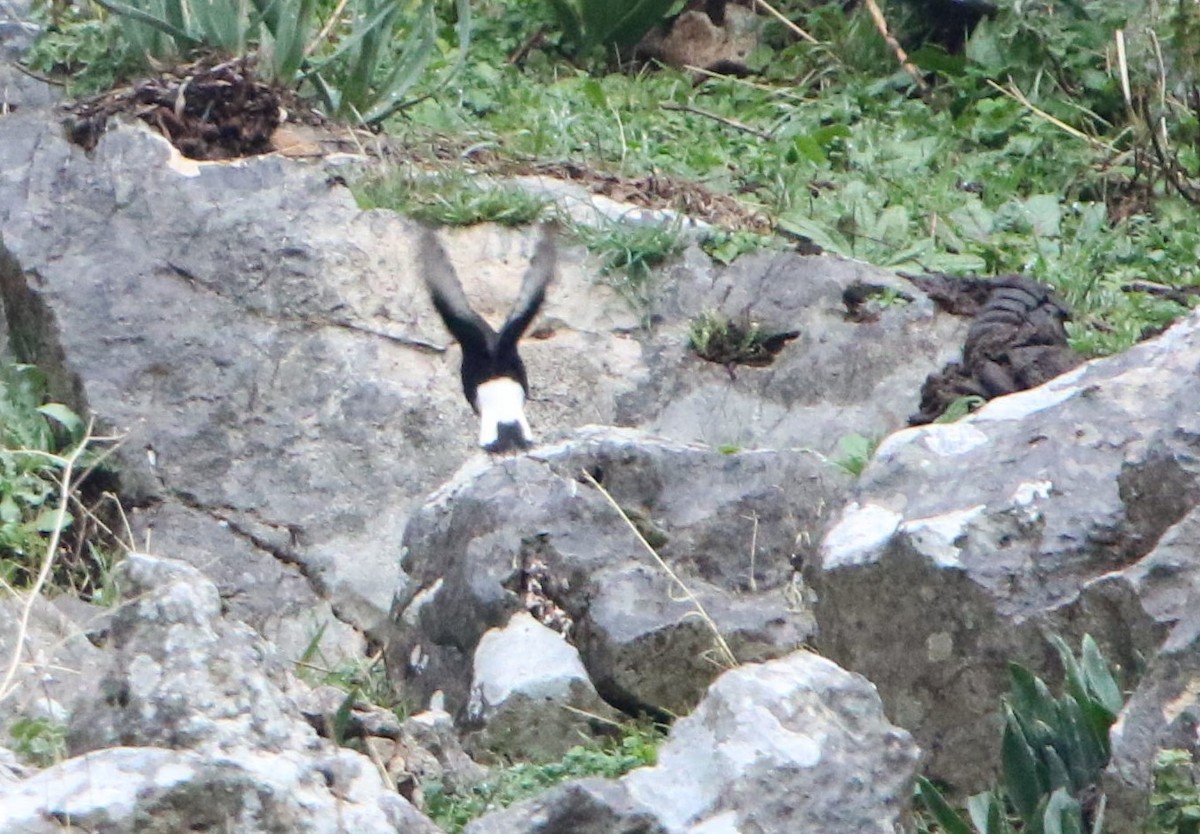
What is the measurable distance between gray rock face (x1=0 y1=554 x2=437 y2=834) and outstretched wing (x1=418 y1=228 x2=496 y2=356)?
6.74ft

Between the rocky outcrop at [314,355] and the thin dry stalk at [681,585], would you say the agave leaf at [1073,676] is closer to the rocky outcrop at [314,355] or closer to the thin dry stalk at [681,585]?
the thin dry stalk at [681,585]

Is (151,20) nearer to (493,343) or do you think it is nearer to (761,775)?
(493,343)

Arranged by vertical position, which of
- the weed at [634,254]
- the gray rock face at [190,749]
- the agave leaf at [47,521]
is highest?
the gray rock face at [190,749]

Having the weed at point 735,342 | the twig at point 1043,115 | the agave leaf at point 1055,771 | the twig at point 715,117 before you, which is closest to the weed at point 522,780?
the agave leaf at point 1055,771

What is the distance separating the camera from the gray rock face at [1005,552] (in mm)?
3414

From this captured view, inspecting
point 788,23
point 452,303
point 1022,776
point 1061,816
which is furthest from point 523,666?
point 788,23

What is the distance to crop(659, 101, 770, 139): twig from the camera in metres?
7.28

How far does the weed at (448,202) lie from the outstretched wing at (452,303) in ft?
1.87

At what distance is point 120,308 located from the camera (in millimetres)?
5777

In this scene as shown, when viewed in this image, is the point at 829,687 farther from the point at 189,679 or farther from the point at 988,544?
the point at 189,679

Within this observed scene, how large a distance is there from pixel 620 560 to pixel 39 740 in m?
1.36

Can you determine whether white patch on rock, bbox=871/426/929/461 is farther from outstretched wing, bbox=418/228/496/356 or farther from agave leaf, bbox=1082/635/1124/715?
outstretched wing, bbox=418/228/496/356

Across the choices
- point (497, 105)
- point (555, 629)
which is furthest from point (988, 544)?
point (497, 105)

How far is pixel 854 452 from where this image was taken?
4941 millimetres
